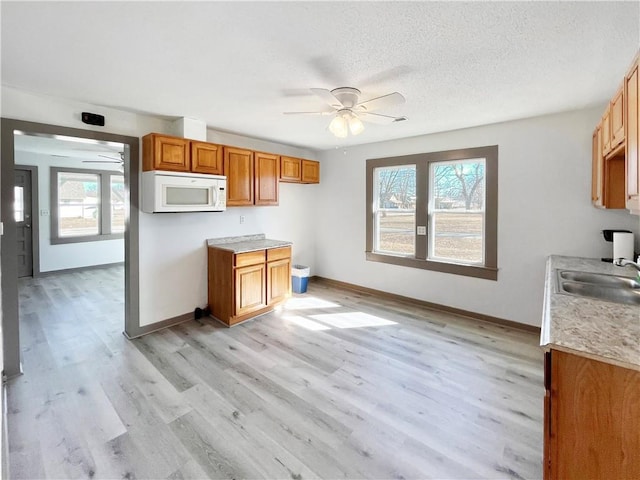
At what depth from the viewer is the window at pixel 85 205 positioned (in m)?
6.26

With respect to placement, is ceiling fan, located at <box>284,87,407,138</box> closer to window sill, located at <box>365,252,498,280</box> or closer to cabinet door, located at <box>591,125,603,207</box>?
cabinet door, located at <box>591,125,603,207</box>

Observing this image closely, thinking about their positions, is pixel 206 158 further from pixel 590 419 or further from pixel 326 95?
pixel 590 419

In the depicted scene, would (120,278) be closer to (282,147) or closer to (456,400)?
(282,147)

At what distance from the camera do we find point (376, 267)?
493 centimetres

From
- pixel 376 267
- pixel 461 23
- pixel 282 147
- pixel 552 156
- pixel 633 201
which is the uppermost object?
pixel 282 147

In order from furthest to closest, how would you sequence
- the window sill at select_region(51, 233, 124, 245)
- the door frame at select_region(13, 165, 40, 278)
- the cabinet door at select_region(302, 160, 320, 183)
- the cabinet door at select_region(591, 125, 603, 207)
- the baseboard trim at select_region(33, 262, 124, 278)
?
the window sill at select_region(51, 233, 124, 245), the baseboard trim at select_region(33, 262, 124, 278), the door frame at select_region(13, 165, 40, 278), the cabinet door at select_region(302, 160, 320, 183), the cabinet door at select_region(591, 125, 603, 207)

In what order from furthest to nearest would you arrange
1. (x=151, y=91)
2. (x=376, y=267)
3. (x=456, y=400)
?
(x=376, y=267) → (x=151, y=91) → (x=456, y=400)

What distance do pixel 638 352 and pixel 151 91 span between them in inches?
140

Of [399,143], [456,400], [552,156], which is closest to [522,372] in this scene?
[456,400]

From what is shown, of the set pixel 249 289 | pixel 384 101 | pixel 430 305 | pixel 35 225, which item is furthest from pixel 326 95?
pixel 35 225

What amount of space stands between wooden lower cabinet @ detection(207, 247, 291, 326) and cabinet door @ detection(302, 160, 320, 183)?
54.9 inches

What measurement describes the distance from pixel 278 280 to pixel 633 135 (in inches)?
147

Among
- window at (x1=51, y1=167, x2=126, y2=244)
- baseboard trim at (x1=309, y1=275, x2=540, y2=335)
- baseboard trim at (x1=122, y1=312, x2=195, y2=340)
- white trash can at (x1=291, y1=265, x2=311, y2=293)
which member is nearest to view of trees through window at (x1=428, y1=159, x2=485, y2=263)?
baseboard trim at (x1=309, y1=275, x2=540, y2=335)

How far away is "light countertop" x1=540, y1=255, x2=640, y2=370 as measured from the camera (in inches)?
46.6
